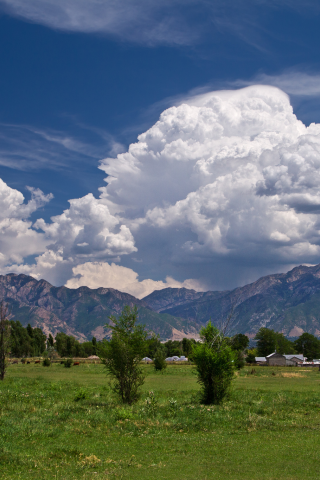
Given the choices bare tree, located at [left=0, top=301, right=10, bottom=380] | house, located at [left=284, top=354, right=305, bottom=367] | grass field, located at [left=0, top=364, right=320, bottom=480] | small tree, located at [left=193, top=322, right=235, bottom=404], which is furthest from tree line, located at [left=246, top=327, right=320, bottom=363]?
grass field, located at [left=0, top=364, right=320, bottom=480]

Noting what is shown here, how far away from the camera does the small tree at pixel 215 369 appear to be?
31.1 meters

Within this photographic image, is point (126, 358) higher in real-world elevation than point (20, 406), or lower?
higher

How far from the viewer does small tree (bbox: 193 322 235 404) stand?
3106cm

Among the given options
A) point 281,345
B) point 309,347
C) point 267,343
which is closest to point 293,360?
point 267,343

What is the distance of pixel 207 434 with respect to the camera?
67.8ft

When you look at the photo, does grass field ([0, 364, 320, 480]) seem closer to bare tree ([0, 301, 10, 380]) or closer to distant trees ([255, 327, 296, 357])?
bare tree ([0, 301, 10, 380])

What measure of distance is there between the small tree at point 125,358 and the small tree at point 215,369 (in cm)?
470

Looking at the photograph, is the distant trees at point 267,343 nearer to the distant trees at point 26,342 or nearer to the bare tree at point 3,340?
the distant trees at point 26,342

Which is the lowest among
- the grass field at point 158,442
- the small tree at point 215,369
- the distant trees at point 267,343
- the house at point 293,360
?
the house at point 293,360

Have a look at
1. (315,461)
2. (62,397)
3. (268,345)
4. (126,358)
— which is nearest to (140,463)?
(315,461)

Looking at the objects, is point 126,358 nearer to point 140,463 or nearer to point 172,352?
point 140,463

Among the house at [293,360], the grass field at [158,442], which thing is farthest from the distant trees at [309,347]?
the grass field at [158,442]

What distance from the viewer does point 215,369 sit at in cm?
3102

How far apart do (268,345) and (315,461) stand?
550 feet
